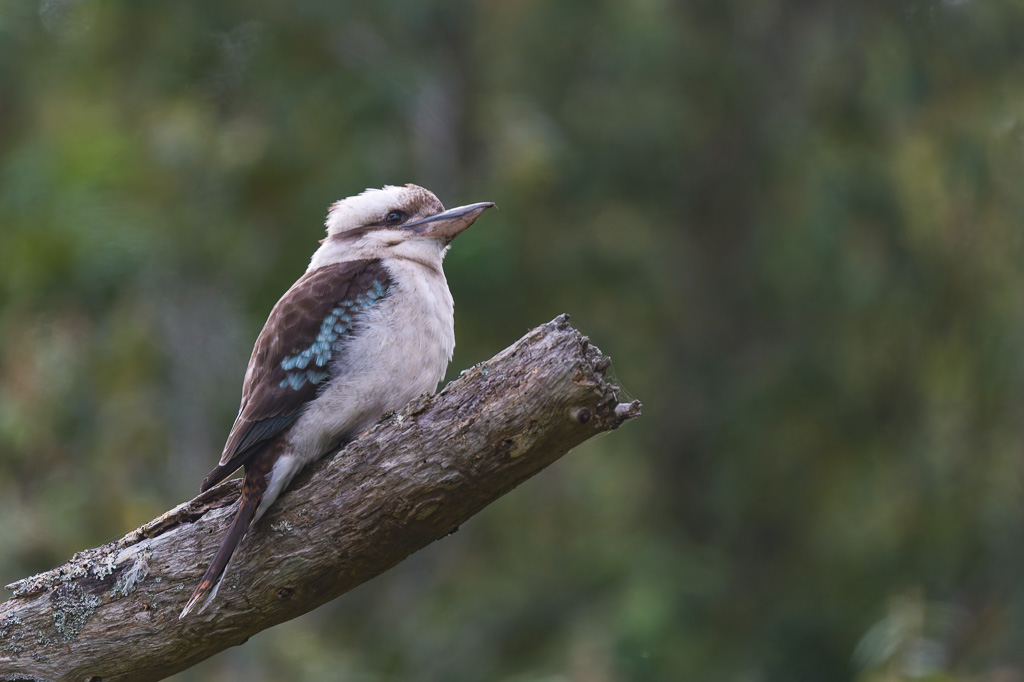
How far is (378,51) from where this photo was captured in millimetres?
8008

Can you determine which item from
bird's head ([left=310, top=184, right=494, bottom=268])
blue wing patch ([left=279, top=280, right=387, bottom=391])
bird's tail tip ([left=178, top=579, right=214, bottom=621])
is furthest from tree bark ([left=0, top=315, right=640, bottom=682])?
bird's head ([left=310, top=184, right=494, bottom=268])

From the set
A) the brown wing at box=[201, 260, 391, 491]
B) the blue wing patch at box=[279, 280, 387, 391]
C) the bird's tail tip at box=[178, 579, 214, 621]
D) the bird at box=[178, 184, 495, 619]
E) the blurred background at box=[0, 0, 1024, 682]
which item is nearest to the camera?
the bird's tail tip at box=[178, 579, 214, 621]

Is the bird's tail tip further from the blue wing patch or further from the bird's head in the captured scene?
the bird's head

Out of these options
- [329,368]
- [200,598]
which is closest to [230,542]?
[200,598]

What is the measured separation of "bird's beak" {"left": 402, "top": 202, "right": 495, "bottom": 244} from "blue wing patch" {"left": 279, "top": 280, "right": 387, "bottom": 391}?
0.51 m

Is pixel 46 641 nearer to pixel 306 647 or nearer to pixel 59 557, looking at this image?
pixel 59 557

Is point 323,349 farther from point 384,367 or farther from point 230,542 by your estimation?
point 230,542

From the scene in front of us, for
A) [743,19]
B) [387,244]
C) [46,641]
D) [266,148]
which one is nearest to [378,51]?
[266,148]

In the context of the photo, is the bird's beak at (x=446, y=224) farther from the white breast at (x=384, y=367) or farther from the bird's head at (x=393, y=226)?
the white breast at (x=384, y=367)

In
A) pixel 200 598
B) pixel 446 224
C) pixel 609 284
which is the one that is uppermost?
pixel 609 284

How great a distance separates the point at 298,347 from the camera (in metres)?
3.39

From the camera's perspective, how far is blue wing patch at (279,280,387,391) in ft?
11.0

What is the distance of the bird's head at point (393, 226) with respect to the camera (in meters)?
3.93

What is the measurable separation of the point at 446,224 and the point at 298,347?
0.76 metres
